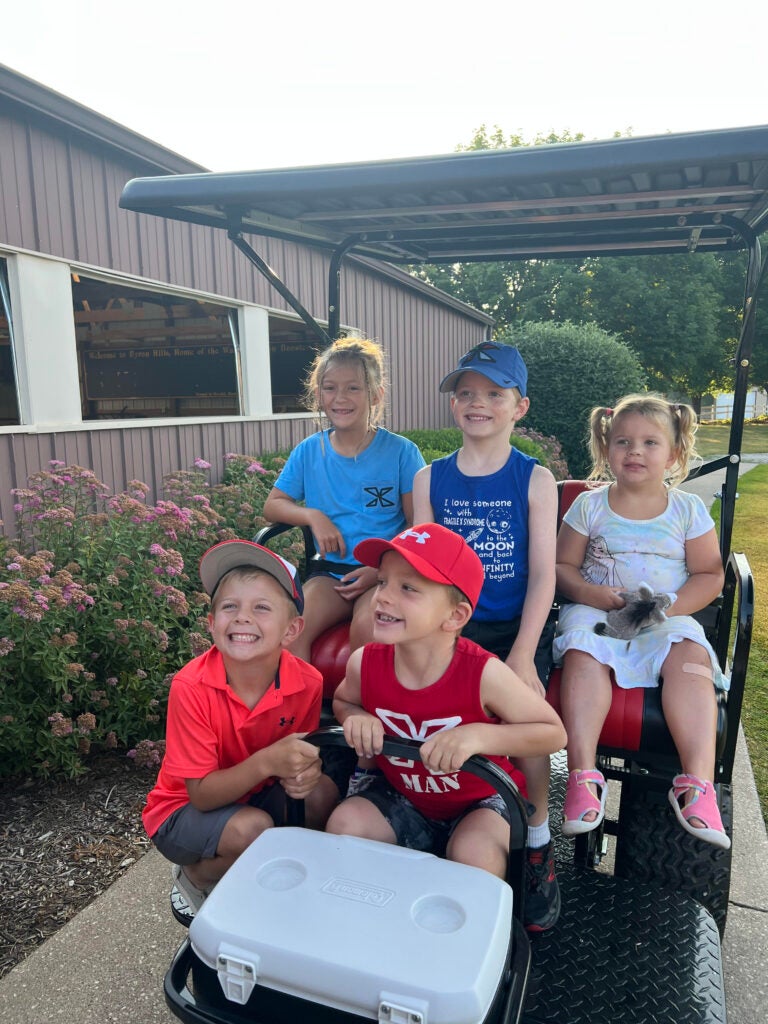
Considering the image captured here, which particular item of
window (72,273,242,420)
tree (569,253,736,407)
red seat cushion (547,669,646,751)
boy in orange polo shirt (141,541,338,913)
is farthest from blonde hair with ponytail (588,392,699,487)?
tree (569,253,736,407)

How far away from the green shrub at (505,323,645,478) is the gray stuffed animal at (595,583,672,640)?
10.3 metres

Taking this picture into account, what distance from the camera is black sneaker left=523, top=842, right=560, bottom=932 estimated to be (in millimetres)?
1684

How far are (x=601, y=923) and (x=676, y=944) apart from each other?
0.17 meters

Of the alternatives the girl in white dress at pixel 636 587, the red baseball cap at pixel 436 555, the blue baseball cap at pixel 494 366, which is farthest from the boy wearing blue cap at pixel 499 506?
the red baseball cap at pixel 436 555

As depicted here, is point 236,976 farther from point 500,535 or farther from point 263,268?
point 263,268

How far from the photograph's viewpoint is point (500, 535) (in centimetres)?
222

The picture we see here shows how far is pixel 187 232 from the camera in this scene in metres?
6.64

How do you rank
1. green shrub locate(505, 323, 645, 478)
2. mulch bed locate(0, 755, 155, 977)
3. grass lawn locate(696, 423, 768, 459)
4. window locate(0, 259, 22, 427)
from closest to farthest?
mulch bed locate(0, 755, 155, 977) < window locate(0, 259, 22, 427) < green shrub locate(505, 323, 645, 478) < grass lawn locate(696, 423, 768, 459)

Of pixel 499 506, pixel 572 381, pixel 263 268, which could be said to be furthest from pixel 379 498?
pixel 572 381

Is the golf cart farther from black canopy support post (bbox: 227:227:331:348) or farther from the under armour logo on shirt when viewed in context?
the under armour logo on shirt

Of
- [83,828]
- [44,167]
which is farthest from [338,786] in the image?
[44,167]

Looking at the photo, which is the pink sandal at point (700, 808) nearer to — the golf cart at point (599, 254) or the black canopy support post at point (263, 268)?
the golf cart at point (599, 254)

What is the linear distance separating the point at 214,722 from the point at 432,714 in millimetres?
505

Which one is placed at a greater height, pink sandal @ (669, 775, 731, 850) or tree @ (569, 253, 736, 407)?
tree @ (569, 253, 736, 407)
